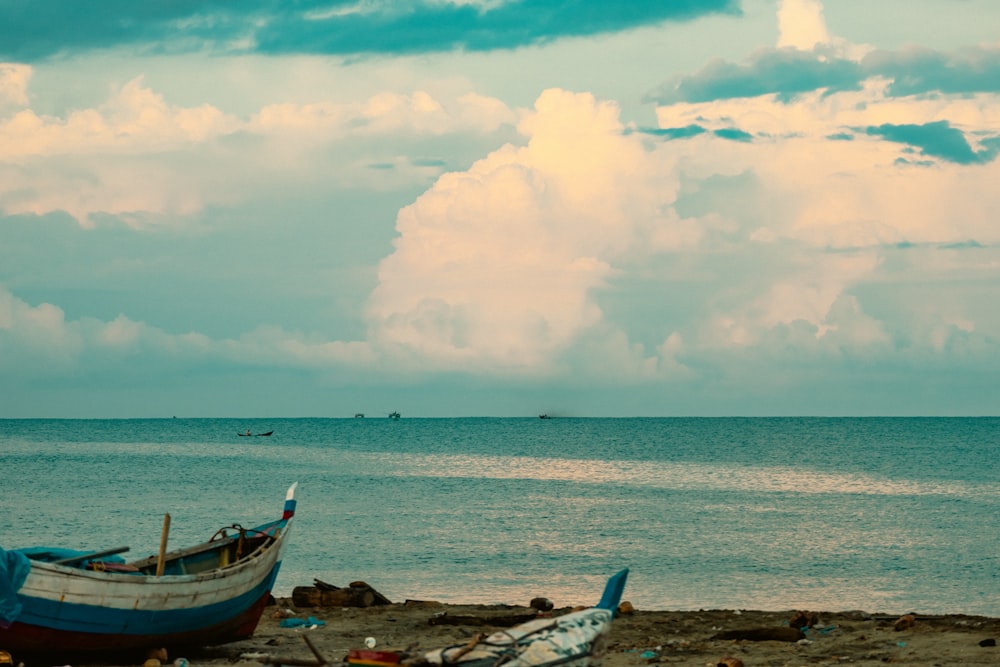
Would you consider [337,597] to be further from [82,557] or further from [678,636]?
[82,557]

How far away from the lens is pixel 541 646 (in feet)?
40.5

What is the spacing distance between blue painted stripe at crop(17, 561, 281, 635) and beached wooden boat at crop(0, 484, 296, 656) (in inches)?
0.5

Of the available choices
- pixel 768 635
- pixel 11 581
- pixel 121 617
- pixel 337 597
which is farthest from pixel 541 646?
pixel 337 597

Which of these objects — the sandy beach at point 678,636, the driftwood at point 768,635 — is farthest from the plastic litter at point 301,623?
the driftwood at point 768,635

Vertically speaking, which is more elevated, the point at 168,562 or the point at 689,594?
the point at 168,562

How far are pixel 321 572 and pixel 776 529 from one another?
18627 mm

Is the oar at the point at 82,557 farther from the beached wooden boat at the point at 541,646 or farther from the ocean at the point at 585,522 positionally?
the ocean at the point at 585,522

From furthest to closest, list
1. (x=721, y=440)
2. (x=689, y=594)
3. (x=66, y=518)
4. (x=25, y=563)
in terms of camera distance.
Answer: (x=721, y=440) < (x=66, y=518) < (x=689, y=594) < (x=25, y=563)

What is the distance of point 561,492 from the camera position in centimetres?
6259

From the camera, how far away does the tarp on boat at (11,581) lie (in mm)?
14711

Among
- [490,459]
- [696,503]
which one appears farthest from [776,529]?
[490,459]

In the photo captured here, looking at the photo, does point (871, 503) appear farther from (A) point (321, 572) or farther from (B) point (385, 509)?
(A) point (321, 572)

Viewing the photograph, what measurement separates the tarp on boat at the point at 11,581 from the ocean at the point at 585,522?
42.7ft

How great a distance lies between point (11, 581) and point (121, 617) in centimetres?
179
